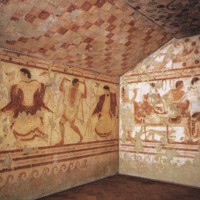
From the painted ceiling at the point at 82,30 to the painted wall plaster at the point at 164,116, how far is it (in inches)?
17.6

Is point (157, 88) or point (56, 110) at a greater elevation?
point (157, 88)

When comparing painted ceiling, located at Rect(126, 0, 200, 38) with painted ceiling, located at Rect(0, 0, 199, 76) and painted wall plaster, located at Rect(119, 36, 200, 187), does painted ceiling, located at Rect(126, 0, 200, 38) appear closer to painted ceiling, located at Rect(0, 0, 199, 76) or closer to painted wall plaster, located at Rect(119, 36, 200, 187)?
painted ceiling, located at Rect(0, 0, 199, 76)

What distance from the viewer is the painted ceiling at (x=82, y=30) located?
2.95 meters

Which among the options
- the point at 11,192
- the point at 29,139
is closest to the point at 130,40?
the point at 29,139

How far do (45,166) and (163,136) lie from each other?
2.40m

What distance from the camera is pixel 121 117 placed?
17.8 ft

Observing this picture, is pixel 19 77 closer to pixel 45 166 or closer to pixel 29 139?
pixel 29 139

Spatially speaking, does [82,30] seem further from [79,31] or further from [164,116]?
[164,116]

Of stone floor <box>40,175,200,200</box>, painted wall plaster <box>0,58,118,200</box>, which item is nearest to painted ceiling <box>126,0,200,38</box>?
painted wall plaster <box>0,58,118,200</box>

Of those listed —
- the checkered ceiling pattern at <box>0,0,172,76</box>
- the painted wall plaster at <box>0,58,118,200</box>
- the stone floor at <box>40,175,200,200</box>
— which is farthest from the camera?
the stone floor at <box>40,175,200,200</box>

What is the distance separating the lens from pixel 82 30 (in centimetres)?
355

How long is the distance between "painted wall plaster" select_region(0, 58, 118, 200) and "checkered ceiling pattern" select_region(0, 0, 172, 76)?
12.7 inches

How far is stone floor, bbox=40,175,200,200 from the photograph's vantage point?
370 centimetres

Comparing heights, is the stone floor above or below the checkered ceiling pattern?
below
